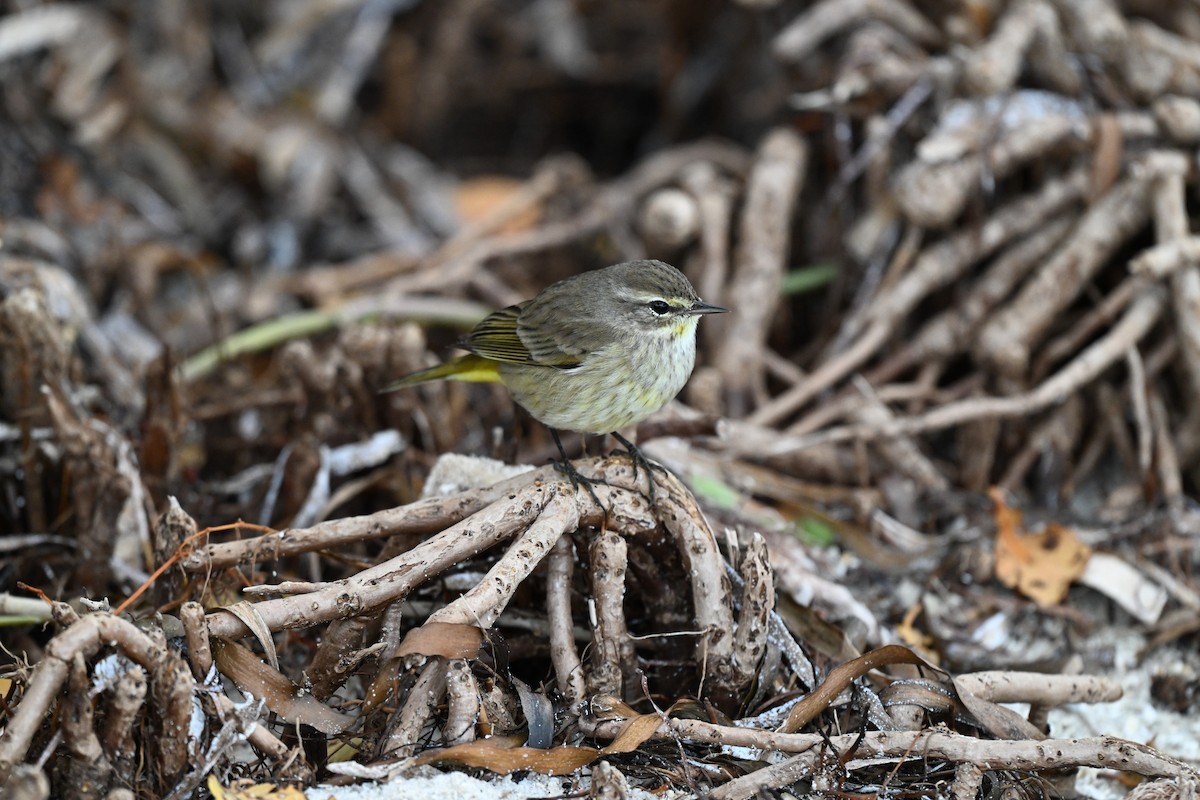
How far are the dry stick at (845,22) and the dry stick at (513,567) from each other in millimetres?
3584

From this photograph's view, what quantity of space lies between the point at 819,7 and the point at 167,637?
466 centimetres

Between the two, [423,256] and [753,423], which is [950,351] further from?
[423,256]

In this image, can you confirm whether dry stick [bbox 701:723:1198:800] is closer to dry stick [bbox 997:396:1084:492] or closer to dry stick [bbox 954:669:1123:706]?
dry stick [bbox 954:669:1123:706]

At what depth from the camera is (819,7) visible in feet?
20.0

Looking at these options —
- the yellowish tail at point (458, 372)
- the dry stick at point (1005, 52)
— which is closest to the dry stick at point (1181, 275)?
the dry stick at point (1005, 52)

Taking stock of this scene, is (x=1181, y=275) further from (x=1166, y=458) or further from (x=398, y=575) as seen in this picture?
(x=398, y=575)

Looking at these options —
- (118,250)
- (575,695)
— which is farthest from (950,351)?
(118,250)

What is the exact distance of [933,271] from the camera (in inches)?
215

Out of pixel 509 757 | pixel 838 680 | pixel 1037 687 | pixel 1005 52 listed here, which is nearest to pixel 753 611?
pixel 838 680

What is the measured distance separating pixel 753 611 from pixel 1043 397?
226 cm

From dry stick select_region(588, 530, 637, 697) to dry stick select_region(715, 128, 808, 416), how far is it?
235 cm

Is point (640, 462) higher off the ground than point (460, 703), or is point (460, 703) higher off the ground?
point (640, 462)

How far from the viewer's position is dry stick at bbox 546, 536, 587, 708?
322 centimetres

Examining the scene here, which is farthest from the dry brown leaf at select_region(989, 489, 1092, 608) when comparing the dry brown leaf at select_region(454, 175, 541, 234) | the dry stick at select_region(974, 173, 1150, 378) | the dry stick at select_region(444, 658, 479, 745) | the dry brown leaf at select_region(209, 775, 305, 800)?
the dry brown leaf at select_region(454, 175, 541, 234)
